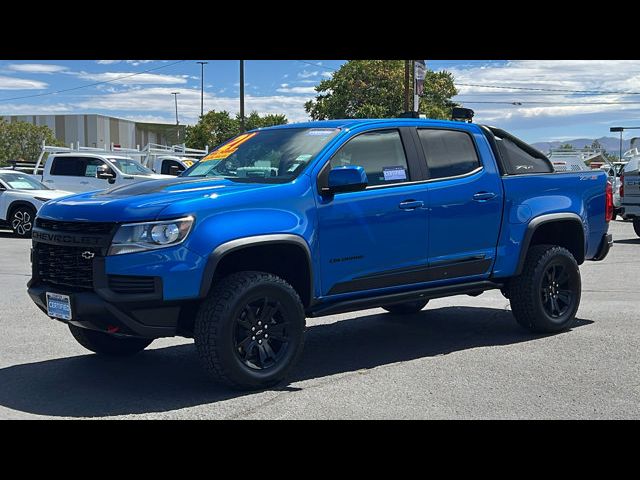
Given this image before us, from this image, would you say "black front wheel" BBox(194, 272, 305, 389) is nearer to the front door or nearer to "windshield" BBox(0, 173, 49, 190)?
the front door

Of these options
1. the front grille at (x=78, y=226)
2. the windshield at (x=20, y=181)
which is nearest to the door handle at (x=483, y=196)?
the front grille at (x=78, y=226)

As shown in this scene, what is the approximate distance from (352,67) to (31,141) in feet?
117

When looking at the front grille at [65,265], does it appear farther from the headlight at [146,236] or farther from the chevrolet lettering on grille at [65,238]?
the headlight at [146,236]

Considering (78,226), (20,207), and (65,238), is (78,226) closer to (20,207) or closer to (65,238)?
(65,238)

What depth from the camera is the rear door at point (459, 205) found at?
673 centimetres

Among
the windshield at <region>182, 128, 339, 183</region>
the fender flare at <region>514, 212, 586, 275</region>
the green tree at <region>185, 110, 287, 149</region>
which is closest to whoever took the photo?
the windshield at <region>182, 128, 339, 183</region>

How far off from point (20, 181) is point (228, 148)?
1407cm

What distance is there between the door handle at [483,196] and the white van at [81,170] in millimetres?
16011

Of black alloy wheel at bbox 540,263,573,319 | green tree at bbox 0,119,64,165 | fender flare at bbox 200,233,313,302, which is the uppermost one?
green tree at bbox 0,119,64,165

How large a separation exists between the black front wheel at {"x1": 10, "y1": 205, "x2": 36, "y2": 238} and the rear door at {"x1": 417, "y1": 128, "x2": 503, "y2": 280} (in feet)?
45.1

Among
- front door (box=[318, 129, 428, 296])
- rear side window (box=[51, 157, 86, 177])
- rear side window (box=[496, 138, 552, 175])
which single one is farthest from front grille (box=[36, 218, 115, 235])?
rear side window (box=[51, 157, 86, 177])

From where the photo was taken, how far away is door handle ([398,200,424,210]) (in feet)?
21.1

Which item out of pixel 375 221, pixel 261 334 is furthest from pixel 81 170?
pixel 261 334

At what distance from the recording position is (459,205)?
685 cm
